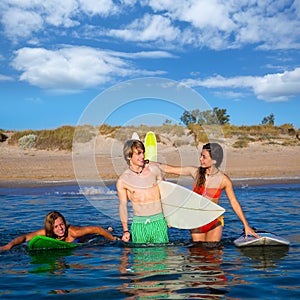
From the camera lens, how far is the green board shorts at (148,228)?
623 cm

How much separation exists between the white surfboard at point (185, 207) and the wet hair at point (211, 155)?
0.22m

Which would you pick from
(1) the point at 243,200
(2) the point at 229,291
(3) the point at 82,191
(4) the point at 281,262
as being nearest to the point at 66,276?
(2) the point at 229,291

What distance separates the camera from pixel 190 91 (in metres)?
6.91

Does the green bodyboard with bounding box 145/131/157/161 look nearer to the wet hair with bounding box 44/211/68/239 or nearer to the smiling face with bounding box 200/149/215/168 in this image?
the smiling face with bounding box 200/149/215/168

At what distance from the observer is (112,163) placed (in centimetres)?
1773

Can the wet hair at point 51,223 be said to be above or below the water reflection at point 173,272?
above

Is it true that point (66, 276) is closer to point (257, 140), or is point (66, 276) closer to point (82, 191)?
point (82, 191)

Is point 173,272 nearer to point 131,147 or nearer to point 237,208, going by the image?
point 237,208

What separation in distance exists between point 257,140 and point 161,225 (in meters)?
19.8

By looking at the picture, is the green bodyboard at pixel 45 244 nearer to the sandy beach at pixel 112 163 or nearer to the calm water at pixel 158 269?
the calm water at pixel 158 269

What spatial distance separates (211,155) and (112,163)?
11.7 metres

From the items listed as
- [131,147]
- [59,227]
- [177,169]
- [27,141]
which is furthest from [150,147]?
[27,141]

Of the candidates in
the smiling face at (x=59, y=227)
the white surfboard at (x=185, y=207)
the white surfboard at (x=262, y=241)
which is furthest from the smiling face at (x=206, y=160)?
the smiling face at (x=59, y=227)

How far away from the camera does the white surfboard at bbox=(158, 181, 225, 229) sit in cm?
630
